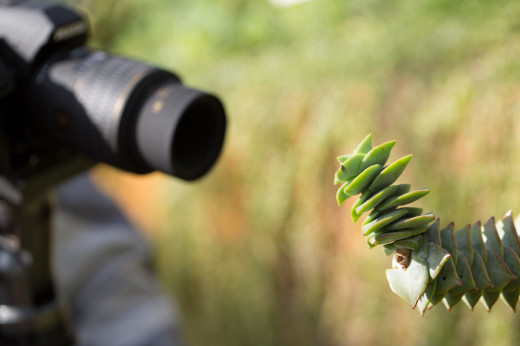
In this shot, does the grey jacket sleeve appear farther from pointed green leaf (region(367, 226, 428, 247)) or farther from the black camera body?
pointed green leaf (region(367, 226, 428, 247))

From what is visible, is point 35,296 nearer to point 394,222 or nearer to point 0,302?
point 0,302

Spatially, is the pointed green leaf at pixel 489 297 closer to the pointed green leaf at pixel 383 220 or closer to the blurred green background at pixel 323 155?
the pointed green leaf at pixel 383 220

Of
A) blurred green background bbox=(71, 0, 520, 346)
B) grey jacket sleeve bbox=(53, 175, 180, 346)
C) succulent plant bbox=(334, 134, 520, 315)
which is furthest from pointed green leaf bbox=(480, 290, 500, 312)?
grey jacket sleeve bbox=(53, 175, 180, 346)

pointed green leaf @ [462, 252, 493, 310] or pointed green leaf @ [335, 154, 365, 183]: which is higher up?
pointed green leaf @ [335, 154, 365, 183]

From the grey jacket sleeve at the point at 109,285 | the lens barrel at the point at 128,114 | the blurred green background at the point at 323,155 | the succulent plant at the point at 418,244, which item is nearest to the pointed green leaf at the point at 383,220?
the succulent plant at the point at 418,244

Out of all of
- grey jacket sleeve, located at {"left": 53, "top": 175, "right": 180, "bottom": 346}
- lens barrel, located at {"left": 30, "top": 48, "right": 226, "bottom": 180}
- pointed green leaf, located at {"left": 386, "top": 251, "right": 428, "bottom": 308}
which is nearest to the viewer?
pointed green leaf, located at {"left": 386, "top": 251, "right": 428, "bottom": 308}

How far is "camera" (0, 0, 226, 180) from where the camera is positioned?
52 cm

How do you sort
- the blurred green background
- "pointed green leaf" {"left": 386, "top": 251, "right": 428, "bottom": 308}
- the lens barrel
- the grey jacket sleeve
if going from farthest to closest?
the grey jacket sleeve < the blurred green background < the lens barrel < "pointed green leaf" {"left": 386, "top": 251, "right": 428, "bottom": 308}

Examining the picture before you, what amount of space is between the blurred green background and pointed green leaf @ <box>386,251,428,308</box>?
1.80 ft

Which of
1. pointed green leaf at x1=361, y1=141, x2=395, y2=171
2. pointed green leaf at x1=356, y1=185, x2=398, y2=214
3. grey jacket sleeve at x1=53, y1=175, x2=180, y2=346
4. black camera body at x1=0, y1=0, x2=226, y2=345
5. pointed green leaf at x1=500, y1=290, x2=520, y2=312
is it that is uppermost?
pointed green leaf at x1=361, y1=141, x2=395, y2=171

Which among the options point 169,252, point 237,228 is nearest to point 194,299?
point 169,252

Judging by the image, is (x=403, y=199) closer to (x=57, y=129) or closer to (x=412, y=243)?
(x=412, y=243)

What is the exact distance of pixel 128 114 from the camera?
1.81ft

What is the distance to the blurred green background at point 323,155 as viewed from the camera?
81cm
